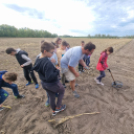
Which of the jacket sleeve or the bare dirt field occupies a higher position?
the jacket sleeve

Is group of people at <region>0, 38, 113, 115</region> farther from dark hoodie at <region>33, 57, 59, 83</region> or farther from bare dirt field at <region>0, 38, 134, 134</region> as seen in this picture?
bare dirt field at <region>0, 38, 134, 134</region>

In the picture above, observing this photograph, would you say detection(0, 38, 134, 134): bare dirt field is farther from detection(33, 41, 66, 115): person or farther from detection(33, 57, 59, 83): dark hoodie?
detection(33, 57, 59, 83): dark hoodie

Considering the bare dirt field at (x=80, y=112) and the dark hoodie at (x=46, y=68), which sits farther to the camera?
the bare dirt field at (x=80, y=112)

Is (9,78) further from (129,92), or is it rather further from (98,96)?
(129,92)

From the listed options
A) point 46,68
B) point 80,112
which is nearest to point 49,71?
point 46,68

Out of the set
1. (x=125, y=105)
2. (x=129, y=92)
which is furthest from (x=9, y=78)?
(x=129, y=92)

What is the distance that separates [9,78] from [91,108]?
2.41 metres

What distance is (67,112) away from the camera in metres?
2.38

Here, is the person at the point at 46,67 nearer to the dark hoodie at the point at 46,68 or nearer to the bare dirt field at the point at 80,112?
the dark hoodie at the point at 46,68

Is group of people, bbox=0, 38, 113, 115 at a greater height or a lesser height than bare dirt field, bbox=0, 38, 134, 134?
greater

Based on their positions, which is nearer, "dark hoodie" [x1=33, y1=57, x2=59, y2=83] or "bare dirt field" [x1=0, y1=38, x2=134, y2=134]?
"dark hoodie" [x1=33, y1=57, x2=59, y2=83]

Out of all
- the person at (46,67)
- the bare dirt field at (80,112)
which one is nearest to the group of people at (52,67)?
the person at (46,67)

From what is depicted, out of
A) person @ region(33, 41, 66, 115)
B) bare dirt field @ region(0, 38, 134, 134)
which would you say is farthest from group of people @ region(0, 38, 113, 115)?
bare dirt field @ region(0, 38, 134, 134)

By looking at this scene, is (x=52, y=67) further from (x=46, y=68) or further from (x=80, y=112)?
(x=80, y=112)
